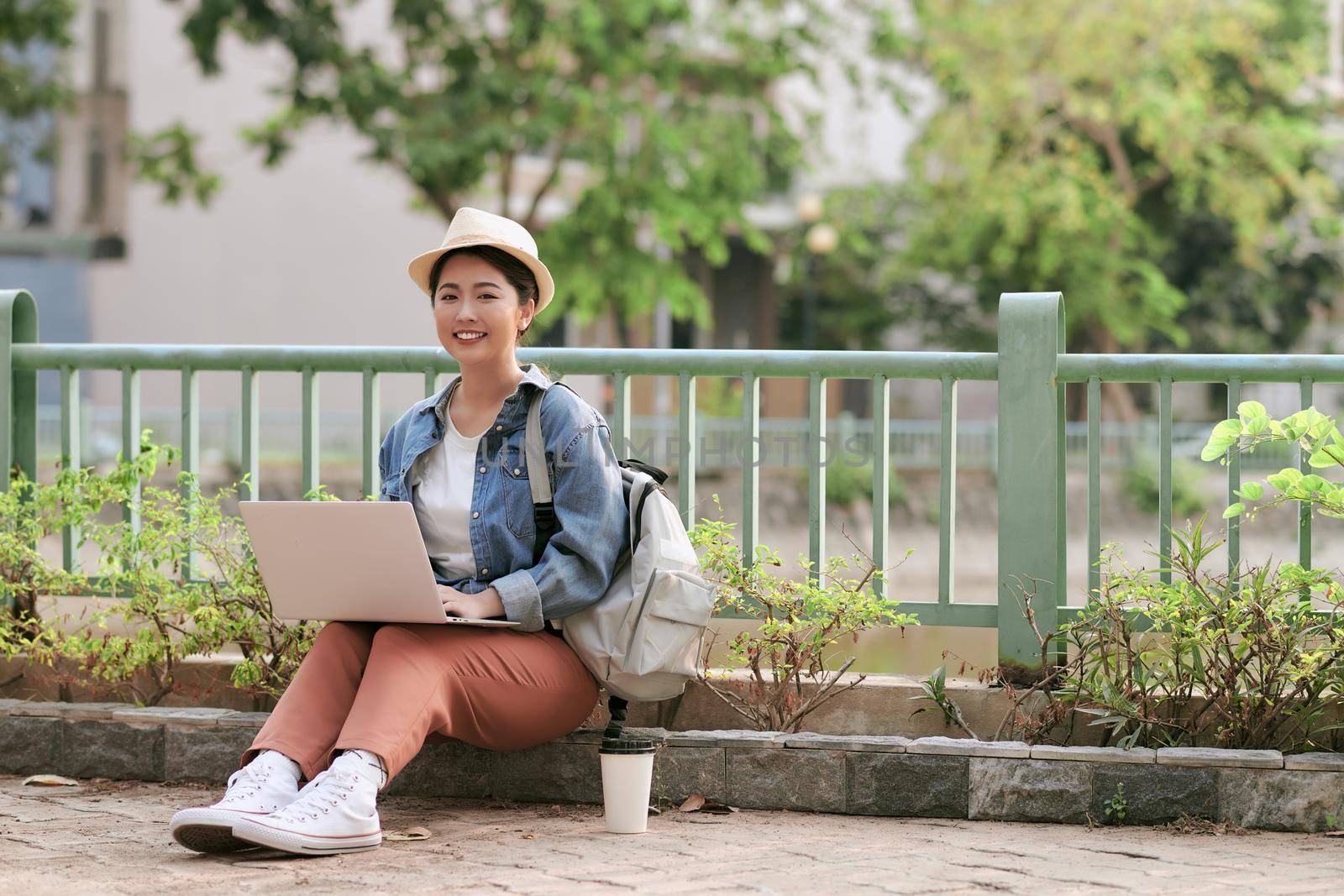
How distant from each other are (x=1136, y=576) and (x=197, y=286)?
793 inches

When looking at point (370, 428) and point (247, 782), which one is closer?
point (247, 782)

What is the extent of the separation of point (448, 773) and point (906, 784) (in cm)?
127

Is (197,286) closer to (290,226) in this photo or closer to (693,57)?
(290,226)

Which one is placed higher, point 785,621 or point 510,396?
point 510,396

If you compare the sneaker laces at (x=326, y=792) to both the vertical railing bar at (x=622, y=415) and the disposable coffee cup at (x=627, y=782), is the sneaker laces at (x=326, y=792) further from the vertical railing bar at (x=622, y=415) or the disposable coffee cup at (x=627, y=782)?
the vertical railing bar at (x=622, y=415)

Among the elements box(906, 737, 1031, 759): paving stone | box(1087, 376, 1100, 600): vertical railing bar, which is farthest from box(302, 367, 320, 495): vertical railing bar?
box(1087, 376, 1100, 600): vertical railing bar

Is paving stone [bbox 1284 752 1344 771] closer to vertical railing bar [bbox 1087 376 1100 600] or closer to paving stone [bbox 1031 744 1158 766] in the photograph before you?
paving stone [bbox 1031 744 1158 766]

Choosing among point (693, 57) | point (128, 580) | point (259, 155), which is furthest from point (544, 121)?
point (128, 580)

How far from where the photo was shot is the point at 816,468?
4.74 m

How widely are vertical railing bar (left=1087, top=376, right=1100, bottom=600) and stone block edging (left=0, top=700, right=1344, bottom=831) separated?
52 centimetres

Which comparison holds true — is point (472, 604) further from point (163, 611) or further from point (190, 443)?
point (190, 443)

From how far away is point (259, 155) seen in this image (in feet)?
73.5

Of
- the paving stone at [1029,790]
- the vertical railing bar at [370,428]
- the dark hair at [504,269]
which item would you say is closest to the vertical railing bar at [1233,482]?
the paving stone at [1029,790]

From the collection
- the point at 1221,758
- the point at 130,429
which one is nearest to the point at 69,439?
the point at 130,429
